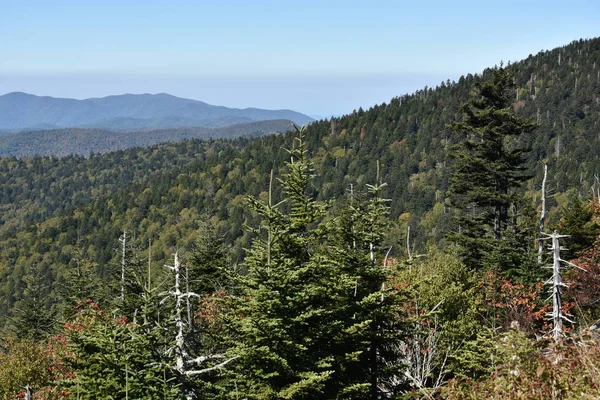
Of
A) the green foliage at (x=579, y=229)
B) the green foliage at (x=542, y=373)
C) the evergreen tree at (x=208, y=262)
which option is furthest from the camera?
the evergreen tree at (x=208, y=262)

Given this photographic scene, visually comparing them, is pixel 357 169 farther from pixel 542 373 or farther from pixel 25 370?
pixel 542 373

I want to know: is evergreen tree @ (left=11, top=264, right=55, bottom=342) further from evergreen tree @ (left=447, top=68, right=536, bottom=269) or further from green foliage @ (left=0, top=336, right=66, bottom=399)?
evergreen tree @ (left=447, top=68, right=536, bottom=269)

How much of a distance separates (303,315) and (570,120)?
475 feet

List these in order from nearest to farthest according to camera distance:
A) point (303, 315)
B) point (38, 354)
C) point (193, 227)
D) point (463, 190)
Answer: point (303, 315)
point (38, 354)
point (463, 190)
point (193, 227)

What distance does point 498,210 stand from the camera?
30.9 metres

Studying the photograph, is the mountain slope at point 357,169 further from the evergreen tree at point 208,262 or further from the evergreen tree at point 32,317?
the evergreen tree at point 32,317

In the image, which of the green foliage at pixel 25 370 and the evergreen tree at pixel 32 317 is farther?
the evergreen tree at pixel 32 317

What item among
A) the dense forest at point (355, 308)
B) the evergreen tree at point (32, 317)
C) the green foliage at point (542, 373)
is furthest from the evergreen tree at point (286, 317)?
the evergreen tree at point (32, 317)

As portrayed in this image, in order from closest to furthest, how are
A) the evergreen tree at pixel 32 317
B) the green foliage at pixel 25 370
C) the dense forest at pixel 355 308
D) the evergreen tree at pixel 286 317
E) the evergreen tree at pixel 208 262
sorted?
the dense forest at pixel 355 308
the evergreen tree at pixel 286 317
the green foliage at pixel 25 370
the evergreen tree at pixel 208 262
the evergreen tree at pixel 32 317

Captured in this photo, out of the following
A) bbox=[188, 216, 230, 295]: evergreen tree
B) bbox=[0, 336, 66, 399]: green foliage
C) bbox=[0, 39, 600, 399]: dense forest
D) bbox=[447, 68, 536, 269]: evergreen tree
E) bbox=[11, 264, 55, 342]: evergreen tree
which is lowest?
bbox=[11, 264, 55, 342]: evergreen tree

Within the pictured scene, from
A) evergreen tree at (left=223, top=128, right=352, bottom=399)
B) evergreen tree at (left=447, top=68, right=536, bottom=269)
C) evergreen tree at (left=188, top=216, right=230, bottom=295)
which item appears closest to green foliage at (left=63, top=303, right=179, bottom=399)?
evergreen tree at (left=223, top=128, right=352, bottom=399)

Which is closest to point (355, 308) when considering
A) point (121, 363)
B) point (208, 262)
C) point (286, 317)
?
point (286, 317)

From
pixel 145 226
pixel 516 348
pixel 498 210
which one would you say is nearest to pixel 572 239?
pixel 498 210

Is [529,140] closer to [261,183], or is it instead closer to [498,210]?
[261,183]
